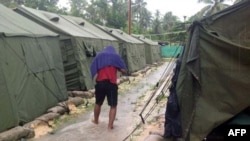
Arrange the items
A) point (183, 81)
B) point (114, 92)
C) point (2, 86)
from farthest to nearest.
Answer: point (114, 92), point (2, 86), point (183, 81)

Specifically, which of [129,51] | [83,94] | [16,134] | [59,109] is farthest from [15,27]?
[129,51]

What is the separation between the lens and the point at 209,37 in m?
5.48

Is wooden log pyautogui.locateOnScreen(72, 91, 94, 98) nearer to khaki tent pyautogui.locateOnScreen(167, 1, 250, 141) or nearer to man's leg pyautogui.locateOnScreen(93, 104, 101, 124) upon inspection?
man's leg pyautogui.locateOnScreen(93, 104, 101, 124)

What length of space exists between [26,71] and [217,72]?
559 centimetres

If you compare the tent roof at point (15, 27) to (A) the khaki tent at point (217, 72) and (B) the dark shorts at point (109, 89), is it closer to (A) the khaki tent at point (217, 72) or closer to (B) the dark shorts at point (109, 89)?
(B) the dark shorts at point (109, 89)

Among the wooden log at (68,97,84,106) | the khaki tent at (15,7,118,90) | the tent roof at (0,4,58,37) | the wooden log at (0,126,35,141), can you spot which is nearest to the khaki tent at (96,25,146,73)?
the khaki tent at (15,7,118,90)

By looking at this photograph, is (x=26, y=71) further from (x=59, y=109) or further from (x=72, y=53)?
(x=72, y=53)

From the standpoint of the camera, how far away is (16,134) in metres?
7.39

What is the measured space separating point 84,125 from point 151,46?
92.1ft

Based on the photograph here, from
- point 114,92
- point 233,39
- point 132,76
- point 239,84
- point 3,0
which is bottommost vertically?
point 132,76

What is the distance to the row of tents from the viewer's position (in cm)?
821

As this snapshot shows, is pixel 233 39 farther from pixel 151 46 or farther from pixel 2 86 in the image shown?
pixel 151 46

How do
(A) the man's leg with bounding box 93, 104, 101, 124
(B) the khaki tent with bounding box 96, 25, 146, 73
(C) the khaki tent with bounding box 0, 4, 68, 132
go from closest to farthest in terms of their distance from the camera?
(C) the khaki tent with bounding box 0, 4, 68, 132 < (A) the man's leg with bounding box 93, 104, 101, 124 < (B) the khaki tent with bounding box 96, 25, 146, 73

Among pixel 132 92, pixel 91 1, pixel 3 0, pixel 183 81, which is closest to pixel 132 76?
pixel 132 92
